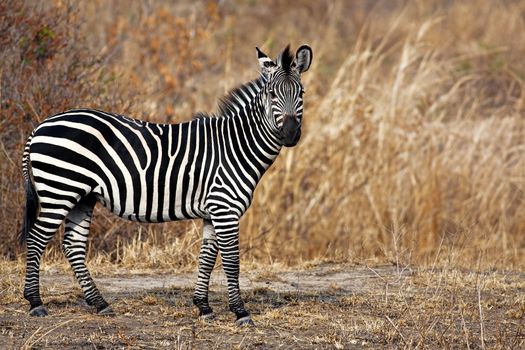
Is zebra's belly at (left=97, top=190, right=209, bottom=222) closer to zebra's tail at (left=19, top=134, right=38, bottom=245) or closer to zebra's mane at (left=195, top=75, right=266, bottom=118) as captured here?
zebra's tail at (left=19, top=134, right=38, bottom=245)

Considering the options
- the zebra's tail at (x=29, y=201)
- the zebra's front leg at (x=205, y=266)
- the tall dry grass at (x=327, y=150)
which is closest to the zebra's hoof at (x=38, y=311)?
the zebra's tail at (x=29, y=201)

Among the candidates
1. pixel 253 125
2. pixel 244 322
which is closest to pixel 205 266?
pixel 244 322

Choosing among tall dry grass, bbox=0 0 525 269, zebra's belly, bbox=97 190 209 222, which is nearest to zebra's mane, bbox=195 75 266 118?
zebra's belly, bbox=97 190 209 222

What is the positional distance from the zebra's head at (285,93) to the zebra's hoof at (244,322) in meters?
1.42

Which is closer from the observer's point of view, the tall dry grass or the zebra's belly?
the zebra's belly

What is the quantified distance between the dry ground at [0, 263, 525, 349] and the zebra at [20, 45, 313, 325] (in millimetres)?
303

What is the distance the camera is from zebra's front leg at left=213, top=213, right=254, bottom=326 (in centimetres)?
667

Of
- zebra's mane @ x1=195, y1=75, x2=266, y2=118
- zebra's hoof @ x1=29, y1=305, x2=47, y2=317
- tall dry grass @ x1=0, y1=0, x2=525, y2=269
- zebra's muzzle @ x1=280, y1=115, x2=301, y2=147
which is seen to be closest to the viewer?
zebra's muzzle @ x1=280, y1=115, x2=301, y2=147

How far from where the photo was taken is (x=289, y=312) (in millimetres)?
7297

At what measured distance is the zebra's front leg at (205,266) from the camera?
706 cm

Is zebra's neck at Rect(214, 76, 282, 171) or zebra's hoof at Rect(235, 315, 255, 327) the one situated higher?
zebra's neck at Rect(214, 76, 282, 171)

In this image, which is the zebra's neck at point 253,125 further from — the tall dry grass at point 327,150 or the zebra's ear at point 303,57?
the tall dry grass at point 327,150

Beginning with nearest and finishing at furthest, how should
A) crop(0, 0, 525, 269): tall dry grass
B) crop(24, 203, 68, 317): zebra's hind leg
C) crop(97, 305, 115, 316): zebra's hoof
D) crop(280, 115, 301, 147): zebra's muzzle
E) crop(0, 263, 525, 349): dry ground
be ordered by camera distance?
crop(0, 263, 525, 349): dry ground < crop(280, 115, 301, 147): zebra's muzzle < crop(24, 203, 68, 317): zebra's hind leg < crop(97, 305, 115, 316): zebra's hoof < crop(0, 0, 525, 269): tall dry grass

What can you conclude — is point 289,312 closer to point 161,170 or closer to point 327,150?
point 161,170
